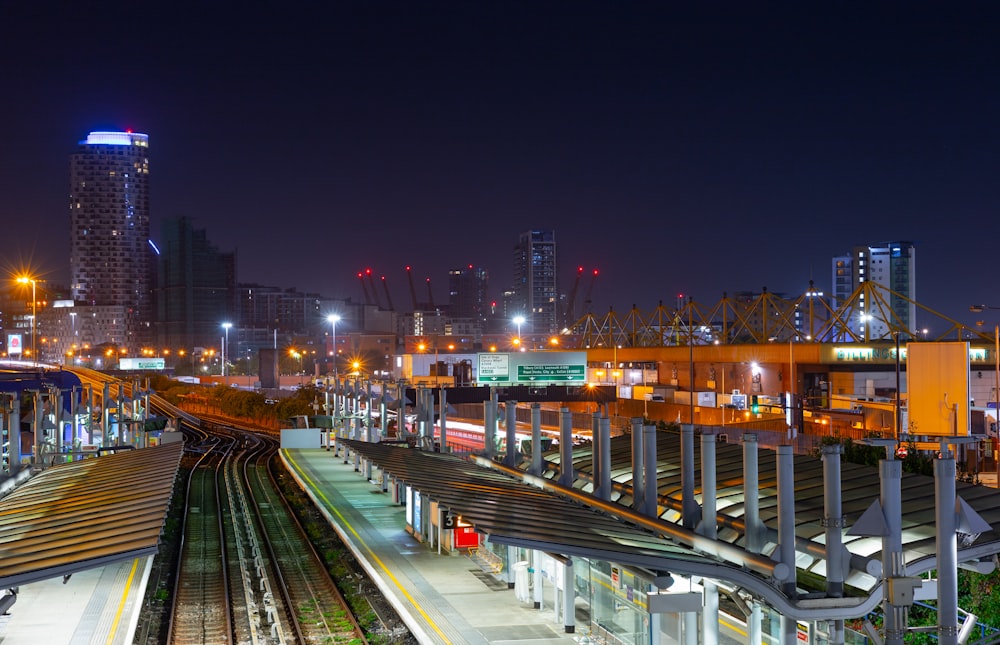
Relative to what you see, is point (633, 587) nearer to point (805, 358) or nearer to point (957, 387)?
point (957, 387)

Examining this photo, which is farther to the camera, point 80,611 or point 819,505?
point 80,611

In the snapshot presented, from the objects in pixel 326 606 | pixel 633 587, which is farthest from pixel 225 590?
pixel 633 587

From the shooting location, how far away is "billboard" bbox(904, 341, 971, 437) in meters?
21.0

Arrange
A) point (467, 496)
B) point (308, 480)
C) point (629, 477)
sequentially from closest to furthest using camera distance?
point (467, 496) → point (629, 477) → point (308, 480)

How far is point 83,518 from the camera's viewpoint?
11.6 m

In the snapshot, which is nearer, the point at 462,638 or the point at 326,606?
the point at 462,638

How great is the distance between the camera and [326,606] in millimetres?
18656

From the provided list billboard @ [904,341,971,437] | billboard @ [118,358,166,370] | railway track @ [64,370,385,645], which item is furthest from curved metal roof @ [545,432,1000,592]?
billboard @ [118,358,166,370]

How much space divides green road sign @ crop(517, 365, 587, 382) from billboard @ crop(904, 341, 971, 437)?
70.3ft

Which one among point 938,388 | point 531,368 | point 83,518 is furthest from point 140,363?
point 83,518

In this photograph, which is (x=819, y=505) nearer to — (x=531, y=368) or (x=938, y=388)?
(x=938, y=388)

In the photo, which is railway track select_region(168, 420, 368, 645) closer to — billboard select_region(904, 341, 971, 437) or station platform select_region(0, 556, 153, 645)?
station platform select_region(0, 556, 153, 645)

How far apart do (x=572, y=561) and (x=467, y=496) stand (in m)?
2.20

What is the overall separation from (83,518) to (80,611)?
5.62 m
